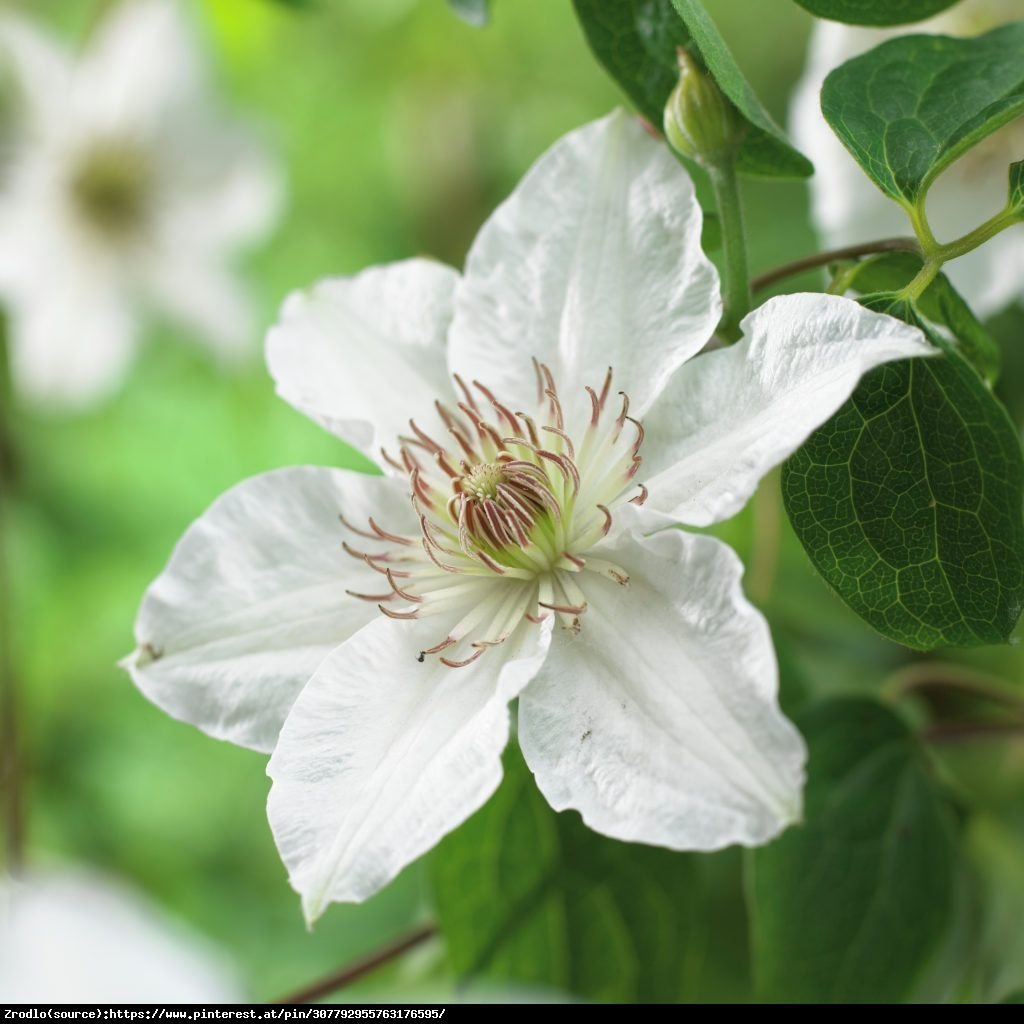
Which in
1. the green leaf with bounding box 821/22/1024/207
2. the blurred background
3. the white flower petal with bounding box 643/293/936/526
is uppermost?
the green leaf with bounding box 821/22/1024/207

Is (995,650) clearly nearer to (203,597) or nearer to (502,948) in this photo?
(502,948)

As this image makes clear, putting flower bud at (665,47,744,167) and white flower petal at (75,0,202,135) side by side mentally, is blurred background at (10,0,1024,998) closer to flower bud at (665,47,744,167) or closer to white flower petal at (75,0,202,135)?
white flower petal at (75,0,202,135)

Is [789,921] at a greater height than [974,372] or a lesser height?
lesser

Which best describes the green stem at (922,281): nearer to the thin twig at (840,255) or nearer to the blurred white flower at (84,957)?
the thin twig at (840,255)

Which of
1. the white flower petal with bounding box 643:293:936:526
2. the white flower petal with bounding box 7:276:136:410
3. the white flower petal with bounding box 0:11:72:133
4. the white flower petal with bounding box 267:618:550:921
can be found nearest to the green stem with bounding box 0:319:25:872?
the white flower petal with bounding box 7:276:136:410

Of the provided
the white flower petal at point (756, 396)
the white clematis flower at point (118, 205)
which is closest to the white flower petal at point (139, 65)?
the white clematis flower at point (118, 205)

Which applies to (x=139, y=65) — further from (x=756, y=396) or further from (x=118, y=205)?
(x=756, y=396)

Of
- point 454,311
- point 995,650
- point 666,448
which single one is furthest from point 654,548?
point 995,650
